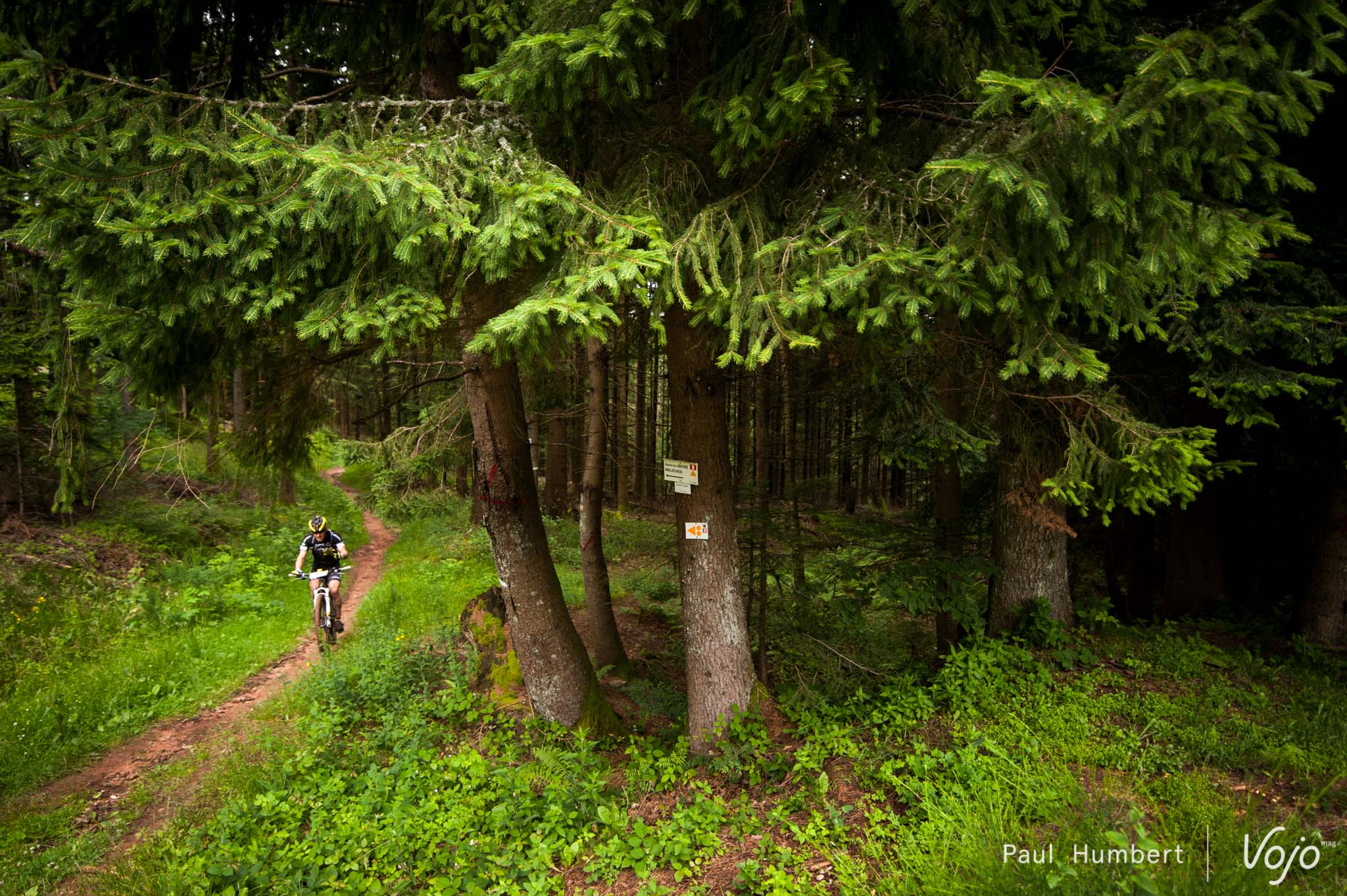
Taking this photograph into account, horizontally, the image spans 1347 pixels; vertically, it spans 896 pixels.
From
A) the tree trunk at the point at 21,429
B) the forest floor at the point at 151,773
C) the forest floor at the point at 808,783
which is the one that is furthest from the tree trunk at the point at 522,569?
the tree trunk at the point at 21,429

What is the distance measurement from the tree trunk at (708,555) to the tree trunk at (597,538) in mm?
2179

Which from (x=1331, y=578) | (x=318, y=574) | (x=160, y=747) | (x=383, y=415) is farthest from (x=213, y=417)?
(x=383, y=415)

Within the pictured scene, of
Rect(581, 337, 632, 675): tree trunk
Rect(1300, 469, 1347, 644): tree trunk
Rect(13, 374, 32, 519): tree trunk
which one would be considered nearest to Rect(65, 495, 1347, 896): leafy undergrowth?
Rect(1300, 469, 1347, 644): tree trunk

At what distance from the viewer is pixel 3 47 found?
3701 millimetres

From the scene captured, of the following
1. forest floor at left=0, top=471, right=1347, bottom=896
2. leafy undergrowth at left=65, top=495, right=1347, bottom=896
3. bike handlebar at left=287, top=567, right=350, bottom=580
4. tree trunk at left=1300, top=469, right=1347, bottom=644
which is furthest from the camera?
bike handlebar at left=287, top=567, right=350, bottom=580

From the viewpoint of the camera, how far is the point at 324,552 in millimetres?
9500

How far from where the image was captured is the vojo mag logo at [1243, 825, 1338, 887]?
331cm

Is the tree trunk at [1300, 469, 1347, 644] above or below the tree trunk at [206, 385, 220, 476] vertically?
below

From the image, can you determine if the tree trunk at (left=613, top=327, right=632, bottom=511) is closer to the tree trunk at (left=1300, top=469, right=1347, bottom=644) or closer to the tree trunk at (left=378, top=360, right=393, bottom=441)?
the tree trunk at (left=378, top=360, right=393, bottom=441)

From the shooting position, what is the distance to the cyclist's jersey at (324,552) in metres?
9.44

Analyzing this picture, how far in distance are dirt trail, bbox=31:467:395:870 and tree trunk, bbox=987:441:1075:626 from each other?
26.5 feet

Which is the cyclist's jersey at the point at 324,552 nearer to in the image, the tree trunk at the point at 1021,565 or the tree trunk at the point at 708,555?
the tree trunk at the point at 708,555

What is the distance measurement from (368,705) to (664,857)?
160 inches

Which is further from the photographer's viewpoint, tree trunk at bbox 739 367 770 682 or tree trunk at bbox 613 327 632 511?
tree trunk at bbox 613 327 632 511
